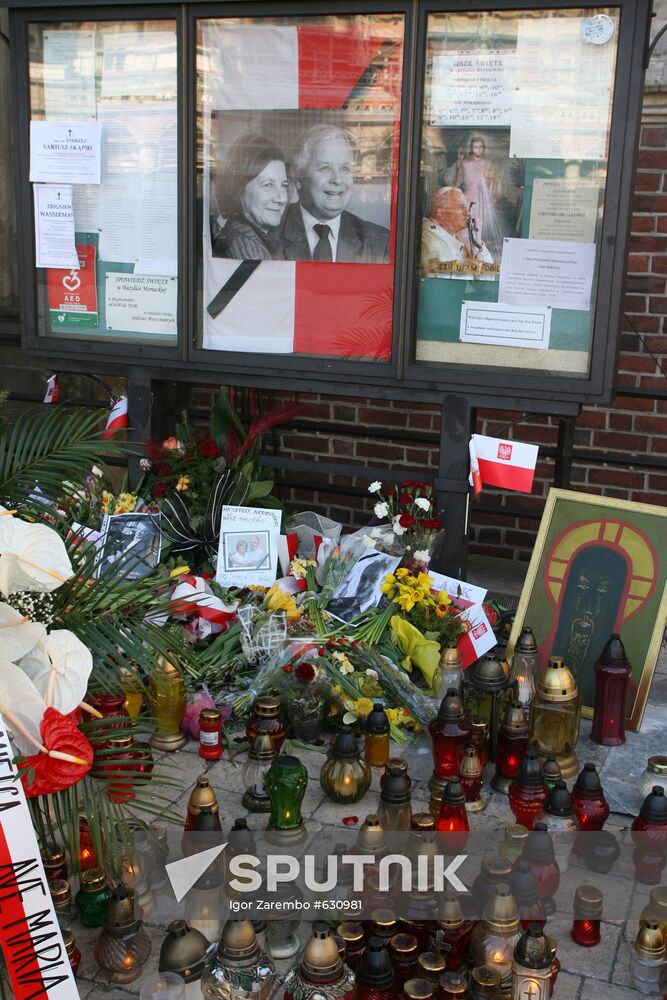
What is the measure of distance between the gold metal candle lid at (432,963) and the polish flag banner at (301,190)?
8.18 ft

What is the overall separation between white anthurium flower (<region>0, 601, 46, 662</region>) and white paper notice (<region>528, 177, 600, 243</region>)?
2.73 metres

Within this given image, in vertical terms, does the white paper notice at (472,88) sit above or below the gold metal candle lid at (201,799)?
above

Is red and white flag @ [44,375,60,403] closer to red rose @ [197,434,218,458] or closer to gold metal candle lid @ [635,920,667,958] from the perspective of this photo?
red rose @ [197,434,218,458]

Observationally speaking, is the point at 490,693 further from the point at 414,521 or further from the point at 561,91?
the point at 561,91

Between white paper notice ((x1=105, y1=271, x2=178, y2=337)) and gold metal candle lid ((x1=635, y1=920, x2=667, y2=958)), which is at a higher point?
white paper notice ((x1=105, y1=271, x2=178, y2=337))

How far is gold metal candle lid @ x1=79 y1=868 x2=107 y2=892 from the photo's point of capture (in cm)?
268

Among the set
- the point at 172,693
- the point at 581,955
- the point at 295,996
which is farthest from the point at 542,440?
the point at 295,996

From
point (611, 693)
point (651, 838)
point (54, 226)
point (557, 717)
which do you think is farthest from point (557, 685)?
point (54, 226)

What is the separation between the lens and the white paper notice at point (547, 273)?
3.94 meters

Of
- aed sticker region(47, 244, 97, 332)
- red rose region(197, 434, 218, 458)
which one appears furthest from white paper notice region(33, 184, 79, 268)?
red rose region(197, 434, 218, 458)

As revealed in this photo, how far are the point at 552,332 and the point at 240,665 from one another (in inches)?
68.5

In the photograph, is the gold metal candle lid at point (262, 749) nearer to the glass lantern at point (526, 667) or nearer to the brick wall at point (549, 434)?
the glass lantern at point (526, 667)

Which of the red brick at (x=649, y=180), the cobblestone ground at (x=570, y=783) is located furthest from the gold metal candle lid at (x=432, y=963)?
the red brick at (x=649, y=180)

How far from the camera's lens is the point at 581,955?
2666 millimetres
